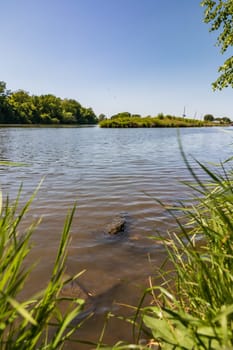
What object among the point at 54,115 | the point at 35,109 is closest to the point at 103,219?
the point at 35,109

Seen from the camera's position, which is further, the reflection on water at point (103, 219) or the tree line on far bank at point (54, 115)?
the tree line on far bank at point (54, 115)

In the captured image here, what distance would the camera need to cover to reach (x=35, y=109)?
3342 inches

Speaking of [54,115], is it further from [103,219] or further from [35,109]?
[103,219]

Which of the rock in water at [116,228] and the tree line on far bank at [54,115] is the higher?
the tree line on far bank at [54,115]

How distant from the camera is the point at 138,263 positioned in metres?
3.09

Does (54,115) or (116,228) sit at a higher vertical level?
(54,115)

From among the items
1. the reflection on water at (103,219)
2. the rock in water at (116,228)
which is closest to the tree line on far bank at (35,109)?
the reflection on water at (103,219)

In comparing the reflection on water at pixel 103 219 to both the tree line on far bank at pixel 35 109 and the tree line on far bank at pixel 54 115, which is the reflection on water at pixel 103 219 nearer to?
the tree line on far bank at pixel 54 115

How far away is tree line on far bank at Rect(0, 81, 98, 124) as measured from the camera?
2948 inches

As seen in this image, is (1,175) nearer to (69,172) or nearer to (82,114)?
(69,172)

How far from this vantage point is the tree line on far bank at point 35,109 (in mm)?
74875

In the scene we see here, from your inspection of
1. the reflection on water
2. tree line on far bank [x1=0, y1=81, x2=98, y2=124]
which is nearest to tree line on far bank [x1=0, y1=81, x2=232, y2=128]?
tree line on far bank [x1=0, y1=81, x2=98, y2=124]

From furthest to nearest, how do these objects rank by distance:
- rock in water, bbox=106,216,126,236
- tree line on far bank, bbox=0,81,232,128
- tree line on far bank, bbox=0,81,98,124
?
1. tree line on far bank, bbox=0,81,98,124
2. tree line on far bank, bbox=0,81,232,128
3. rock in water, bbox=106,216,126,236

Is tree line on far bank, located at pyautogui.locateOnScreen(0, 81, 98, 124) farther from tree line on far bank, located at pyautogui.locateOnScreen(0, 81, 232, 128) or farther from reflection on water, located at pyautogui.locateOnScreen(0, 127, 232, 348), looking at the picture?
reflection on water, located at pyautogui.locateOnScreen(0, 127, 232, 348)
